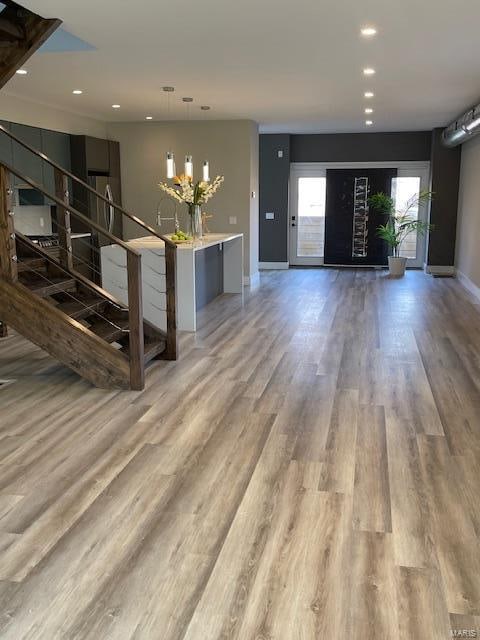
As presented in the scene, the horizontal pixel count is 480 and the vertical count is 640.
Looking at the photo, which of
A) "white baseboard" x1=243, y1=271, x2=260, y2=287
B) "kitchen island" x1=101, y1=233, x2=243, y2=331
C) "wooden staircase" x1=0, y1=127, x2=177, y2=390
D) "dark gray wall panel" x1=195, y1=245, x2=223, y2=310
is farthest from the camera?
"white baseboard" x1=243, y1=271, x2=260, y2=287

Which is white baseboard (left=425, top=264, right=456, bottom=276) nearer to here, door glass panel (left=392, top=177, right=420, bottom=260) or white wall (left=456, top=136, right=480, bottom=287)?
white wall (left=456, top=136, right=480, bottom=287)

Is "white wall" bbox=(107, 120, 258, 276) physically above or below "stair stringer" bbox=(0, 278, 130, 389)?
above

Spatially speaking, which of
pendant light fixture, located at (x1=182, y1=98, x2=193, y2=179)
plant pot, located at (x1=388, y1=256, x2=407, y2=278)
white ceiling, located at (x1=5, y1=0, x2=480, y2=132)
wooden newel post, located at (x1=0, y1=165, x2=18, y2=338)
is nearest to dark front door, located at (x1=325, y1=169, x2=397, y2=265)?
plant pot, located at (x1=388, y1=256, x2=407, y2=278)

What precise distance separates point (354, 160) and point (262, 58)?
23.1 feet

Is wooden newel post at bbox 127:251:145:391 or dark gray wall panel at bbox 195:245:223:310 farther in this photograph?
dark gray wall panel at bbox 195:245:223:310

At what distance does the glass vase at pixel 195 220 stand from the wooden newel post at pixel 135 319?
126 inches

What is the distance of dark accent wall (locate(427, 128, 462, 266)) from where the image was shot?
1124 cm

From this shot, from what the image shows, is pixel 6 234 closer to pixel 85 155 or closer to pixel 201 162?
pixel 85 155

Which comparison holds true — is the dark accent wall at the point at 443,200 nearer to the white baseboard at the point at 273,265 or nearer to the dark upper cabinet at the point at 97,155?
the white baseboard at the point at 273,265

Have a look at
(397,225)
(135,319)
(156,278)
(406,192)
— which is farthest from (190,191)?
(406,192)

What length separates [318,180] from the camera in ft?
40.9

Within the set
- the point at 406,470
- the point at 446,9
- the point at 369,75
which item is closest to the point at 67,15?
the point at 446,9

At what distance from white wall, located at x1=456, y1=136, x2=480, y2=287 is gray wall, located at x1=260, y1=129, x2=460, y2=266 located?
1.05 ft

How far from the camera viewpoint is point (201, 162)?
9984 millimetres
